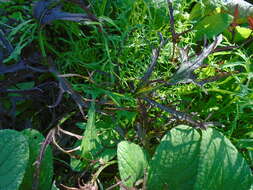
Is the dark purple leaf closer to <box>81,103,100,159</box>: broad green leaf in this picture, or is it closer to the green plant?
the green plant

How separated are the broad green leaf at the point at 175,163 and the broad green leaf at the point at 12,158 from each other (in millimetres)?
254

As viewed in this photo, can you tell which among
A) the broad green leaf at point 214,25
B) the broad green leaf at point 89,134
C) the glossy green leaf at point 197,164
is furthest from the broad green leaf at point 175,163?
the broad green leaf at point 214,25

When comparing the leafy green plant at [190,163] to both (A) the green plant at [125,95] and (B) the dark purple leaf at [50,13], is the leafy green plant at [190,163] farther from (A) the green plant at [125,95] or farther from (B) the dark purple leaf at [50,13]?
(B) the dark purple leaf at [50,13]

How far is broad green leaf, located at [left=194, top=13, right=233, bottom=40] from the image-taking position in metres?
1.07

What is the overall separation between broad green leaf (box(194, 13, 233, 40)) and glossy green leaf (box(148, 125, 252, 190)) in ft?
1.16

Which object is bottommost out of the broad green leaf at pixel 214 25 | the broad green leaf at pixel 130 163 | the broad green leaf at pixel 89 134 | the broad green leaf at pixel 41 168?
the broad green leaf at pixel 41 168

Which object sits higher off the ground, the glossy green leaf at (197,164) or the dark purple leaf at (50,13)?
the dark purple leaf at (50,13)

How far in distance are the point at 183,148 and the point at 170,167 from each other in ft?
0.15

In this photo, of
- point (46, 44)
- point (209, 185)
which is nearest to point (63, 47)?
point (46, 44)

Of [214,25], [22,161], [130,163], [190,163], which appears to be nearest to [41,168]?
[22,161]

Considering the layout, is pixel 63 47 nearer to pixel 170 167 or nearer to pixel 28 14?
pixel 28 14

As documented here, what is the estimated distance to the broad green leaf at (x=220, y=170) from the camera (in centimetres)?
78

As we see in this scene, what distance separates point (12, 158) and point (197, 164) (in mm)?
368

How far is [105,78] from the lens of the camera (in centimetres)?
97
